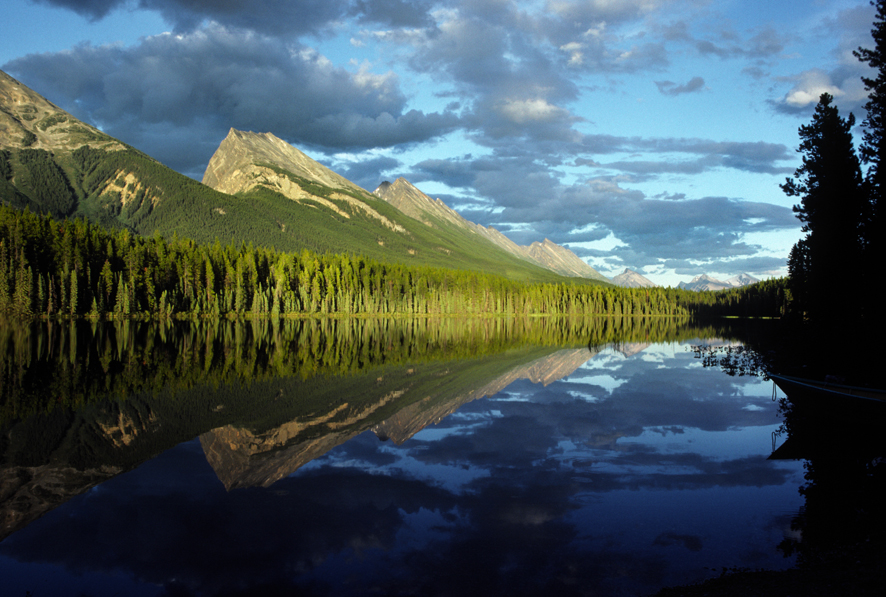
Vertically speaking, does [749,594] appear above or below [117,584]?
above

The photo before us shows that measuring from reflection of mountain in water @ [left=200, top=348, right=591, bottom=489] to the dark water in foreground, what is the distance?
103 millimetres

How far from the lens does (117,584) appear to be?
9.57 metres

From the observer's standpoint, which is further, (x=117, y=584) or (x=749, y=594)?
(x=117, y=584)

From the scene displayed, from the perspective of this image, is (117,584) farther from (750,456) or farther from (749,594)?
(750,456)

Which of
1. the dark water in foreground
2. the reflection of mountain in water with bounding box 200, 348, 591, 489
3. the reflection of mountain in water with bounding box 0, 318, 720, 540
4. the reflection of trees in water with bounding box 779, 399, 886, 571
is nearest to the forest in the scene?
the reflection of mountain in water with bounding box 0, 318, 720, 540

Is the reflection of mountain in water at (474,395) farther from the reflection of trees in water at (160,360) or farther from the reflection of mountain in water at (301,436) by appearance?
the reflection of trees in water at (160,360)

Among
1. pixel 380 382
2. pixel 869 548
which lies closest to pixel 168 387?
pixel 380 382

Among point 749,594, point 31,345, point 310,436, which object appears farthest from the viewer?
point 31,345

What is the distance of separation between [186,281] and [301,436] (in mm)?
107711

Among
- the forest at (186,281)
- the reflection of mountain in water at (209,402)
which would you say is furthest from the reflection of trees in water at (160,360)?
the forest at (186,281)

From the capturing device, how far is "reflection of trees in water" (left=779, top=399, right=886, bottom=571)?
1034cm

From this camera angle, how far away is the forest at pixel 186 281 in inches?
3531

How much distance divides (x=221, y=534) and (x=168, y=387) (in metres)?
18.6

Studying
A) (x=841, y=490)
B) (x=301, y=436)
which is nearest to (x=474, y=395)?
(x=301, y=436)
